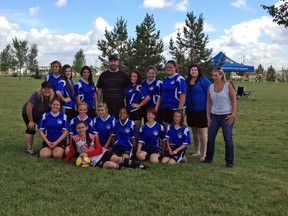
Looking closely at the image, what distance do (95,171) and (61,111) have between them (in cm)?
190

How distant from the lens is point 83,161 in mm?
5953

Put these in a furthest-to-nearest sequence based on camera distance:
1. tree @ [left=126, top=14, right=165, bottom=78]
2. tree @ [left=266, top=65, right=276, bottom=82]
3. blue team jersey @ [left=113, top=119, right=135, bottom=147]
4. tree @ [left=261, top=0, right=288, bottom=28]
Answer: tree @ [left=266, top=65, right=276, bottom=82] → tree @ [left=126, top=14, right=165, bottom=78] → tree @ [left=261, top=0, right=288, bottom=28] → blue team jersey @ [left=113, top=119, right=135, bottom=147]

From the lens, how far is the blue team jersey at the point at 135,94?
6.75 m

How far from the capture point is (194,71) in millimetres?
6816

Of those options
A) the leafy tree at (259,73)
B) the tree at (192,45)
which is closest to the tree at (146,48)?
the tree at (192,45)

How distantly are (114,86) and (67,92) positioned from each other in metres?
0.96

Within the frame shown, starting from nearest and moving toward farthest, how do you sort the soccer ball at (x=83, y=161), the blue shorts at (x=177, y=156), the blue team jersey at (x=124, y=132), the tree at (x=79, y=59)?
the soccer ball at (x=83, y=161) → the blue shorts at (x=177, y=156) → the blue team jersey at (x=124, y=132) → the tree at (x=79, y=59)

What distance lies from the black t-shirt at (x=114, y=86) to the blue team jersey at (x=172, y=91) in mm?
740

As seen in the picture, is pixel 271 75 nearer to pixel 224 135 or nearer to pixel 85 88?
pixel 224 135

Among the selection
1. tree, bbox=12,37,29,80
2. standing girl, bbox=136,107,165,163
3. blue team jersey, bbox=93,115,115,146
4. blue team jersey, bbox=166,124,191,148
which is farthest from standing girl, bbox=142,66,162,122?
tree, bbox=12,37,29,80

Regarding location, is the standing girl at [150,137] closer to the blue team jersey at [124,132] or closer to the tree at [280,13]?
the blue team jersey at [124,132]

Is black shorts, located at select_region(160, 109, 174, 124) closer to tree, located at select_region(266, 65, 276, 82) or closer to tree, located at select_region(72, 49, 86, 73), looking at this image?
tree, located at select_region(72, 49, 86, 73)

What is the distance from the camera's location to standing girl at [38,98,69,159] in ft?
21.7

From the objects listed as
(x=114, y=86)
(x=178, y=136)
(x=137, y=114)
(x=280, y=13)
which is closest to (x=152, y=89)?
(x=137, y=114)
